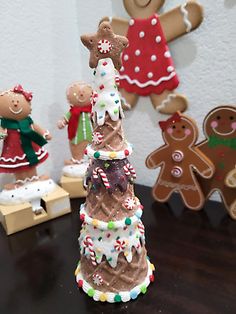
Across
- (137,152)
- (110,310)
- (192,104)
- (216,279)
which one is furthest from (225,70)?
(110,310)

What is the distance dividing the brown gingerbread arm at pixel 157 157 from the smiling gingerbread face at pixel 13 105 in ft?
1.15

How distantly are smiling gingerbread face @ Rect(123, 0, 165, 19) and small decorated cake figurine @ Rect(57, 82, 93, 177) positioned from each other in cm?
24

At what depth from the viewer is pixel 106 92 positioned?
54 cm

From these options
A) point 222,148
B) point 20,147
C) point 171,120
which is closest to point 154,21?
point 171,120

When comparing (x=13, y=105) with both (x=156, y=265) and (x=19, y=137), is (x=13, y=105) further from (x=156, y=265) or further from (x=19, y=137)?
(x=156, y=265)

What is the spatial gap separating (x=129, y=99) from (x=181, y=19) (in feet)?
0.88

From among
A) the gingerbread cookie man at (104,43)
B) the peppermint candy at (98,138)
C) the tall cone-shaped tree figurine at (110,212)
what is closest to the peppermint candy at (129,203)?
the tall cone-shaped tree figurine at (110,212)

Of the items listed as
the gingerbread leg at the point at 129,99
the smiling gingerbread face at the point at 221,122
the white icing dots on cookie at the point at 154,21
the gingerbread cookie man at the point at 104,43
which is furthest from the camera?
the gingerbread leg at the point at 129,99

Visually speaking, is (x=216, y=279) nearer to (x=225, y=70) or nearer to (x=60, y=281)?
(x=60, y=281)

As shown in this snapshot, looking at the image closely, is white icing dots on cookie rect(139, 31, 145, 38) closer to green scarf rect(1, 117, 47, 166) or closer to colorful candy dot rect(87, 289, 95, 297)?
green scarf rect(1, 117, 47, 166)

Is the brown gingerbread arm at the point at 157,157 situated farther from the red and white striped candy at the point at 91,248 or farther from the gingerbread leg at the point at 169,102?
the red and white striped candy at the point at 91,248

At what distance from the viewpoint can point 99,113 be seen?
1.78 ft

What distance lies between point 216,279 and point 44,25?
0.82 meters

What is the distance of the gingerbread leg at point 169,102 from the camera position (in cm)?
89
